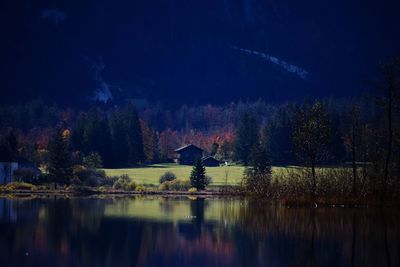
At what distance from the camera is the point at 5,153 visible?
10519 cm

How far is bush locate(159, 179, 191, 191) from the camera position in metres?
100

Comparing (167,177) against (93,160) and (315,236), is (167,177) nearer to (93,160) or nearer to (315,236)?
(93,160)

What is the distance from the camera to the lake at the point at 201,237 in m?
34.4

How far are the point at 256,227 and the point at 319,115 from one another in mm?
21562

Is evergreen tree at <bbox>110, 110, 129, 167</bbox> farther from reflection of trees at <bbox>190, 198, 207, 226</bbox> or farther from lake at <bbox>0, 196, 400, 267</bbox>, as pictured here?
lake at <bbox>0, 196, 400, 267</bbox>

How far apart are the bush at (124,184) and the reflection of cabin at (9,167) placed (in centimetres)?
1105

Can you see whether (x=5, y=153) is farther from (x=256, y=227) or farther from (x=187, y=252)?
(x=187, y=252)

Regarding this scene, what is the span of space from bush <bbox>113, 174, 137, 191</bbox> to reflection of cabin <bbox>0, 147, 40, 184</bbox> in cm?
1105

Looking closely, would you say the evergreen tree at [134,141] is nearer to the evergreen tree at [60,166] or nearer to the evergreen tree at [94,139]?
the evergreen tree at [94,139]

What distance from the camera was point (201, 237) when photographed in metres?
43.5

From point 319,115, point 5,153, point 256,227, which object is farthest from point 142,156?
point 256,227

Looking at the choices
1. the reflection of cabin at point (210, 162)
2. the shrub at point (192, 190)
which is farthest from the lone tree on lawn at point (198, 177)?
the reflection of cabin at point (210, 162)

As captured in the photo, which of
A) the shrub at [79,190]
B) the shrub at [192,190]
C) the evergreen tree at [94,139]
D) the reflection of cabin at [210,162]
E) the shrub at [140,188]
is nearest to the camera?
the shrub at [79,190]

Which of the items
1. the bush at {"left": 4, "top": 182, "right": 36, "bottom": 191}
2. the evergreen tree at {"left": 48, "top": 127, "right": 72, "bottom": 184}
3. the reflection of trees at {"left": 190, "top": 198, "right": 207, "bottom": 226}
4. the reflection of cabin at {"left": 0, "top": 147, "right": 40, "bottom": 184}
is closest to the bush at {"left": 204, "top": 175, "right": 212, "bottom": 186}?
the evergreen tree at {"left": 48, "top": 127, "right": 72, "bottom": 184}
